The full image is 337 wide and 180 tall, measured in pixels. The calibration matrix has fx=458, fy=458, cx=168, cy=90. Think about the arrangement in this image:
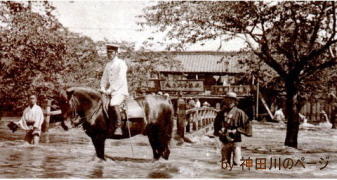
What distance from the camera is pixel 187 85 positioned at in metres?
12.8

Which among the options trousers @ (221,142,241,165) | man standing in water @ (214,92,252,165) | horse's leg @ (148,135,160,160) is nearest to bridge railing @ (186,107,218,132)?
horse's leg @ (148,135,160,160)

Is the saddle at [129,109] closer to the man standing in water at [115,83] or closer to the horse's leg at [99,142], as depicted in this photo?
the man standing in water at [115,83]

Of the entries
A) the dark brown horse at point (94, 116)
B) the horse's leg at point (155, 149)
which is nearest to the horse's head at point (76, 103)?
the dark brown horse at point (94, 116)

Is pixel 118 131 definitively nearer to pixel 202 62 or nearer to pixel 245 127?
pixel 245 127

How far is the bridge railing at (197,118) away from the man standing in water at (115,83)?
699 cm

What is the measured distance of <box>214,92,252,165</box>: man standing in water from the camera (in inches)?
313

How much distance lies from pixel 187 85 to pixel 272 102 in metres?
18.4

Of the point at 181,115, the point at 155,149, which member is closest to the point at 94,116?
the point at 155,149

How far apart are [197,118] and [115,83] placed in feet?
29.4

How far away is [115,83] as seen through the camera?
28.8 ft

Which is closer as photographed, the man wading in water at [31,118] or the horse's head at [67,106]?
the horse's head at [67,106]

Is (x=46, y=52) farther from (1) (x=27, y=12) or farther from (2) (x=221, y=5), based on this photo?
(2) (x=221, y=5)

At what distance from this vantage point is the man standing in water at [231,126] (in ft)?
26.1

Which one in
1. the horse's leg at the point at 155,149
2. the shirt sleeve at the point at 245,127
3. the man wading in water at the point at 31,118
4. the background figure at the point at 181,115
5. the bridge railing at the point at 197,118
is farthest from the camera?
the bridge railing at the point at 197,118
